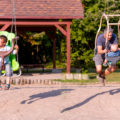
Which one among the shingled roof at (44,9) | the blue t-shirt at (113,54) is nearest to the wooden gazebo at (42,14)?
the shingled roof at (44,9)

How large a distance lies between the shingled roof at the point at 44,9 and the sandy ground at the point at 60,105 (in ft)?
27.9

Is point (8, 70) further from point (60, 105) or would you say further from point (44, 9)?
point (44, 9)

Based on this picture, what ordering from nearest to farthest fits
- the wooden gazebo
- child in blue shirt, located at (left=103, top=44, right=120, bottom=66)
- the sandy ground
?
the sandy ground
child in blue shirt, located at (left=103, top=44, right=120, bottom=66)
the wooden gazebo

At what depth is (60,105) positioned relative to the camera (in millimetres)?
8398

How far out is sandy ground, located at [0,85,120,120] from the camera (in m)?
7.40

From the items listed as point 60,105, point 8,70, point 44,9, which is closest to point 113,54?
point 60,105

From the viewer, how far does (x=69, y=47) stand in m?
18.6

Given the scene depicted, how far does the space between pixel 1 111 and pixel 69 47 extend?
10.9 meters

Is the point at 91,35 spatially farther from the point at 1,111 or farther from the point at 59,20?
the point at 1,111

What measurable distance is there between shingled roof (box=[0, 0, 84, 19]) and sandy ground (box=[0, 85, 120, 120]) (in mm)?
8492

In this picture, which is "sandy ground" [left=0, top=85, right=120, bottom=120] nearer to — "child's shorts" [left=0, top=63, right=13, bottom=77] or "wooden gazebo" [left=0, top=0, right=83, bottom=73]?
"child's shorts" [left=0, top=63, right=13, bottom=77]

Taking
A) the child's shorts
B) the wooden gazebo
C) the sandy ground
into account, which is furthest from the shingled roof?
the child's shorts

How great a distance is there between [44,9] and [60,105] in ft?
37.0

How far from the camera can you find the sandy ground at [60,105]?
740 cm
